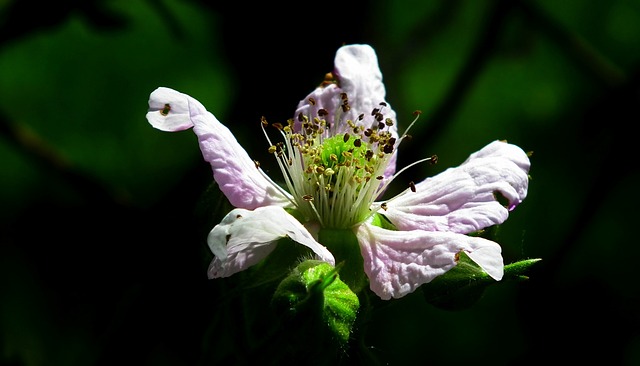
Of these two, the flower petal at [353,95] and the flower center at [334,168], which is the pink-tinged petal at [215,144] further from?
the flower petal at [353,95]

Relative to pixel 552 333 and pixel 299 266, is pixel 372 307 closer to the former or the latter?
pixel 299 266

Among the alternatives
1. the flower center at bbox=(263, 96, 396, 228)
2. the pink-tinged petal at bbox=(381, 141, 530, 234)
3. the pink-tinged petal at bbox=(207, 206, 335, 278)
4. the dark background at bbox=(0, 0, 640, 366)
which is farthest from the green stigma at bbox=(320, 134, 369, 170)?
the dark background at bbox=(0, 0, 640, 366)

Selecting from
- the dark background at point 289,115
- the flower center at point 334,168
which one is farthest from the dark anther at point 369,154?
the dark background at point 289,115

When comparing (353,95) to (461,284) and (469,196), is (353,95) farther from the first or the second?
(461,284)

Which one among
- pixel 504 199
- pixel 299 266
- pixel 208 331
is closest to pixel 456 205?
pixel 504 199

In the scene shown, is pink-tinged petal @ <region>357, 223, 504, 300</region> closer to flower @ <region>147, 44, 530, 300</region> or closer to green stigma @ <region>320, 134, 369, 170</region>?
flower @ <region>147, 44, 530, 300</region>
